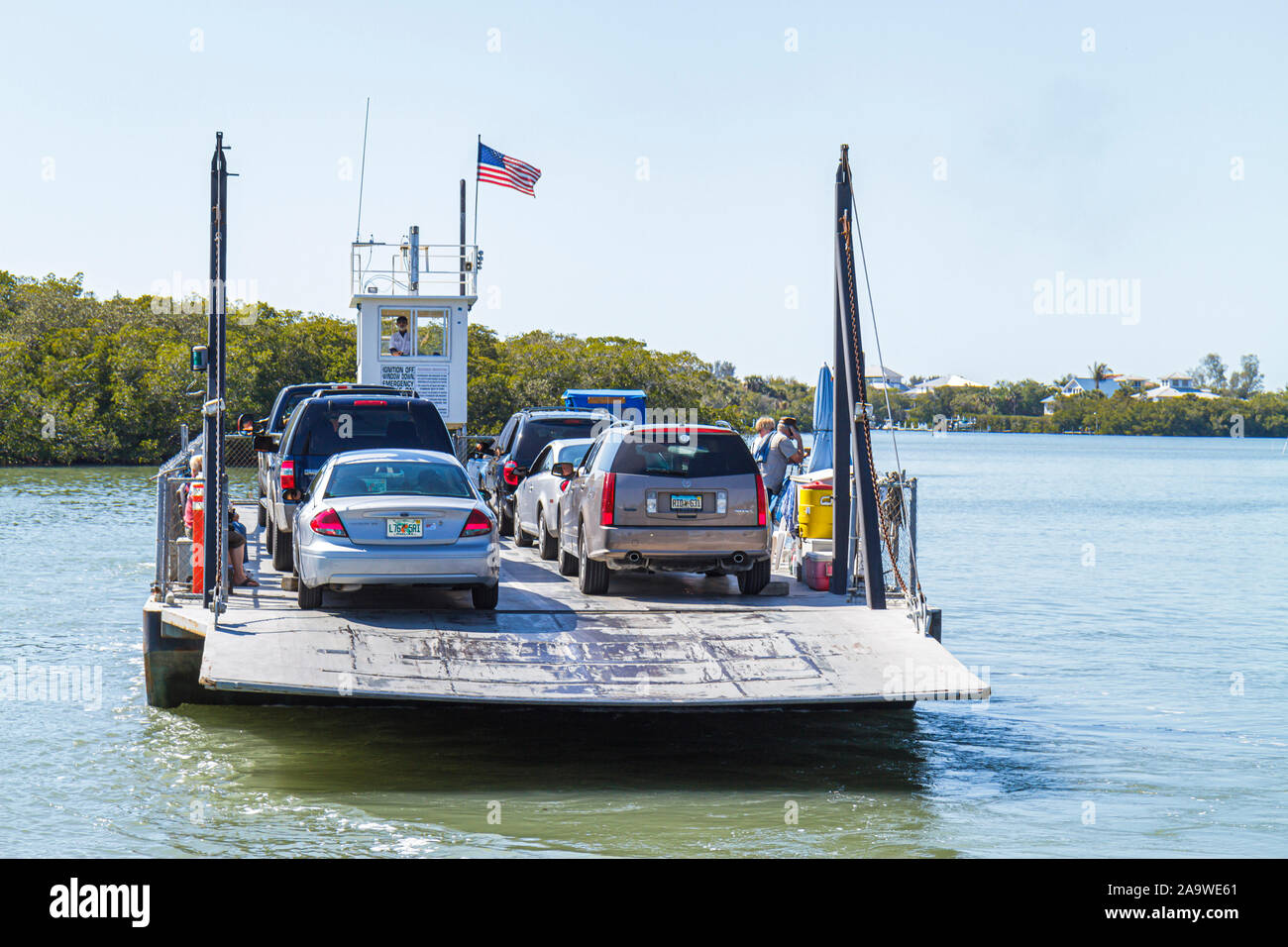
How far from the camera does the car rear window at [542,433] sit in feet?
61.6

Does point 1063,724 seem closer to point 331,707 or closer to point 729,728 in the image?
point 729,728

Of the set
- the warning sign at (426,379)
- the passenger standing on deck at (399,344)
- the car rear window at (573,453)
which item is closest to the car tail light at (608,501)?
the car rear window at (573,453)

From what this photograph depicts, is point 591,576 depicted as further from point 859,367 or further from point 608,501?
point 859,367

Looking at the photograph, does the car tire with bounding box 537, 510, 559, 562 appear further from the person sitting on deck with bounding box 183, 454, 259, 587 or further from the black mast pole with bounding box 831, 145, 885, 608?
the black mast pole with bounding box 831, 145, 885, 608

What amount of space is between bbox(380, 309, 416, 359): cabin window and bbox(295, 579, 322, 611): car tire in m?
17.6

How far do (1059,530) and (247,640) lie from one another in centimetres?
3542

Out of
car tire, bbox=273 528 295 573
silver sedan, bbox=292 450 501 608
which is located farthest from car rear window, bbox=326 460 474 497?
car tire, bbox=273 528 295 573

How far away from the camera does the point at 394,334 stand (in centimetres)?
2925

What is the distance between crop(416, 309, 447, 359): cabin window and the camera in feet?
96.3

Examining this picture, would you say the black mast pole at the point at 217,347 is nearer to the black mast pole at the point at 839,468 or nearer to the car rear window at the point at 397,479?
the car rear window at the point at 397,479

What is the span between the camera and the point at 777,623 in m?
11.1

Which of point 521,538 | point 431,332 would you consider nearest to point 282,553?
point 521,538

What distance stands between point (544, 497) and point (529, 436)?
3.09 meters
